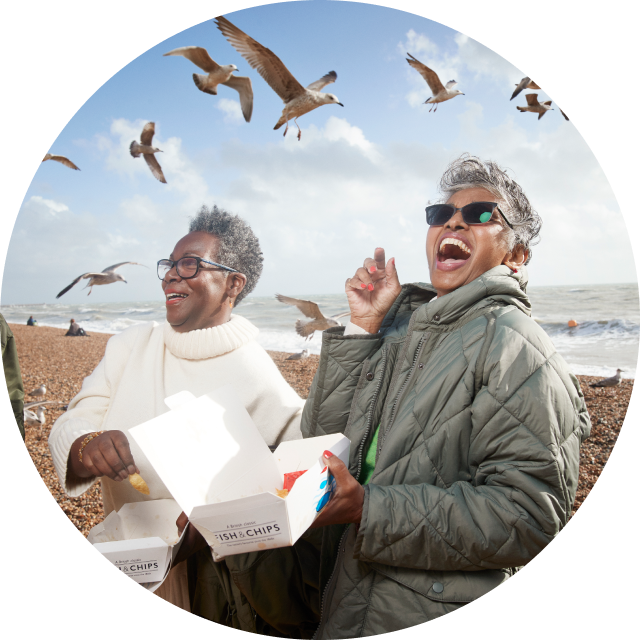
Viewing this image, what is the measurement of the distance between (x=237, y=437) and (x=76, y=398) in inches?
32.9

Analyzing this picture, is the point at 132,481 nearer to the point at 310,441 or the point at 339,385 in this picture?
the point at 310,441

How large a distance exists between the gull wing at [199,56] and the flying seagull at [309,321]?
0.97 m

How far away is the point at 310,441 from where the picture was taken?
1.64 metres

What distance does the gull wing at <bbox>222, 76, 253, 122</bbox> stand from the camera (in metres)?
1.90

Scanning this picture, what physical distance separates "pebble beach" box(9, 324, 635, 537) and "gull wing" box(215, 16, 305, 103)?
3.61 ft

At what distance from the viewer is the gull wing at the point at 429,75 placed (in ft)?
6.10

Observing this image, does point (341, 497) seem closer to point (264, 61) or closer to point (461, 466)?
point (461, 466)

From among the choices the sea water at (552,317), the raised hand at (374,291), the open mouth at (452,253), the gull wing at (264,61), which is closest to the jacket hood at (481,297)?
the open mouth at (452,253)

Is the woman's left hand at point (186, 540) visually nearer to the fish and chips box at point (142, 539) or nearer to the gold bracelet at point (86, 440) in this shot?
the fish and chips box at point (142, 539)

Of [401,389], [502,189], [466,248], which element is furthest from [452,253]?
[401,389]

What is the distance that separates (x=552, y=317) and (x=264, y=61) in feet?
5.14

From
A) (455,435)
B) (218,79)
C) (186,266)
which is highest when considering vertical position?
(218,79)

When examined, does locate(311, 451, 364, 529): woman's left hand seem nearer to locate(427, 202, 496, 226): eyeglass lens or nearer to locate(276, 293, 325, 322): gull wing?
locate(276, 293, 325, 322): gull wing

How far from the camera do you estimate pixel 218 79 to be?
1.91 meters
